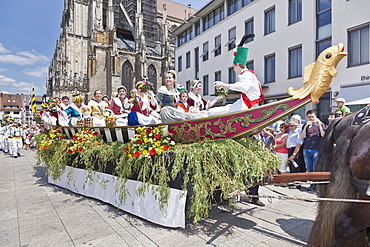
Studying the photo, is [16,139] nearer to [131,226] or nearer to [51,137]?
[51,137]

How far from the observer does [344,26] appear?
10469 millimetres

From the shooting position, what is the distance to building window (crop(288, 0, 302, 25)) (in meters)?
12.6

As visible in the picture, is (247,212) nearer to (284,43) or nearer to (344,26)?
(344,26)

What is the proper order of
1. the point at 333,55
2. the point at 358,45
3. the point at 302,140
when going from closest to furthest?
the point at 333,55 < the point at 302,140 < the point at 358,45

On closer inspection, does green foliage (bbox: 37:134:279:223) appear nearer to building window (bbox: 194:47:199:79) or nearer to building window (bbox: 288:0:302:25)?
building window (bbox: 288:0:302:25)

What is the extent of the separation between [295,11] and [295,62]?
2.86m

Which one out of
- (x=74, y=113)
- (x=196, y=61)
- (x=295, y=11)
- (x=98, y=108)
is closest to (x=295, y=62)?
(x=295, y=11)

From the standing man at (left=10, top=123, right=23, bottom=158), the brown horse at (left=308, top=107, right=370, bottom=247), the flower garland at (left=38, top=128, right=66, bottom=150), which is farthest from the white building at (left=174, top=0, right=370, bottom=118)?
the standing man at (left=10, top=123, right=23, bottom=158)

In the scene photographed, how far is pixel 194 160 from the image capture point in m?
3.14

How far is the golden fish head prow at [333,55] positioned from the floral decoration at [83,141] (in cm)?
457

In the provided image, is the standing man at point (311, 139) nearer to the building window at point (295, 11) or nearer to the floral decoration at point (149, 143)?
the floral decoration at point (149, 143)

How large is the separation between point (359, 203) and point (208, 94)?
706 inches

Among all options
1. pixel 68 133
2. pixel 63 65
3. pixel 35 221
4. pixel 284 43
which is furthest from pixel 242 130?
pixel 63 65

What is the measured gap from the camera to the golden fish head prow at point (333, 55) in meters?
2.59
